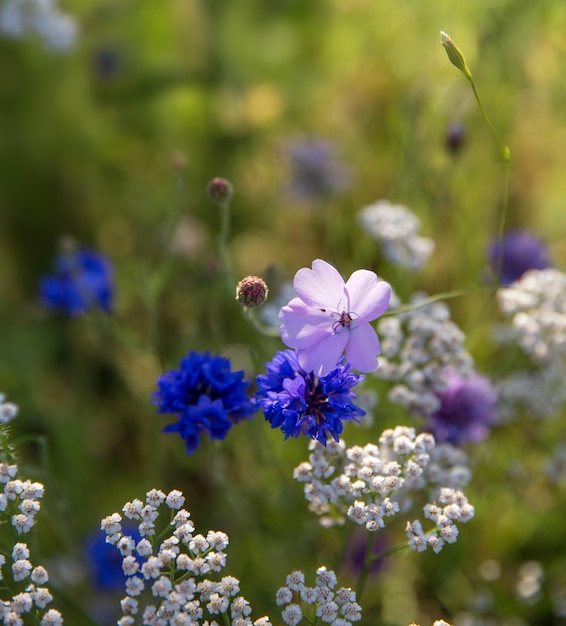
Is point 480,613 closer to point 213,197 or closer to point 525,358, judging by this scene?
point 525,358

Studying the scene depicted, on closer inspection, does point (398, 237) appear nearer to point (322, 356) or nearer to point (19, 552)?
point (322, 356)

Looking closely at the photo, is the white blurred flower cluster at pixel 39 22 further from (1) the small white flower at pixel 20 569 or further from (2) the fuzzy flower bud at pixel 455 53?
(1) the small white flower at pixel 20 569

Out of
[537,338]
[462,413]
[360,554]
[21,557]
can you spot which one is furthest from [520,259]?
[21,557]

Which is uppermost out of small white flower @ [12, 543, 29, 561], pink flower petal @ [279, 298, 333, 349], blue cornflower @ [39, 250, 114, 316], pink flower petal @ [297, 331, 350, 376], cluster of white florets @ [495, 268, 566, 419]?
blue cornflower @ [39, 250, 114, 316]

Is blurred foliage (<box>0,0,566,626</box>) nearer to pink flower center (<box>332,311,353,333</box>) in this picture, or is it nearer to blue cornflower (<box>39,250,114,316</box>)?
blue cornflower (<box>39,250,114,316</box>)

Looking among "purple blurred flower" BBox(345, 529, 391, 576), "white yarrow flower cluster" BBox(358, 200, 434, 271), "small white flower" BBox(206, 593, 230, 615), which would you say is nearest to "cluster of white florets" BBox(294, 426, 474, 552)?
"small white flower" BBox(206, 593, 230, 615)

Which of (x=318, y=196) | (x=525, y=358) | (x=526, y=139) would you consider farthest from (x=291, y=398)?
(x=526, y=139)

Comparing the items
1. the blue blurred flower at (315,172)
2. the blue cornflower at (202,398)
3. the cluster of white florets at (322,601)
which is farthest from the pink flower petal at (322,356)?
the blue blurred flower at (315,172)
